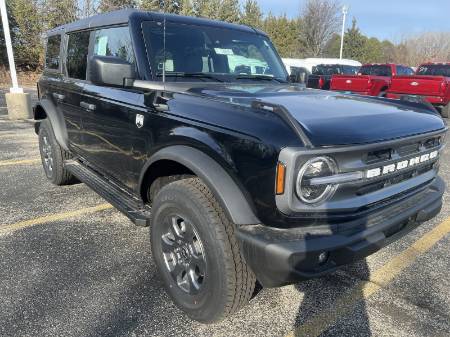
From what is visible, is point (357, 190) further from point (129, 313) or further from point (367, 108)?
point (129, 313)

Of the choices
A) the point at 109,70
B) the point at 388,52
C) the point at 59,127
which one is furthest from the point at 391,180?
the point at 388,52

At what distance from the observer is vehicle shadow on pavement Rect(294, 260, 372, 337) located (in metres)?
2.48

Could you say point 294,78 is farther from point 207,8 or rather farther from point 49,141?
point 207,8

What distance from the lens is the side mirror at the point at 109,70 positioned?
2801 millimetres

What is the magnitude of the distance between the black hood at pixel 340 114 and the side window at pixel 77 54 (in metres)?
1.72

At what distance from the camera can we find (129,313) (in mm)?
2598

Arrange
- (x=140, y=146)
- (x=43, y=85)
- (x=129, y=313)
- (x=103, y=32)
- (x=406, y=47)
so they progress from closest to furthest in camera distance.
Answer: (x=129, y=313) < (x=140, y=146) < (x=103, y=32) < (x=43, y=85) < (x=406, y=47)

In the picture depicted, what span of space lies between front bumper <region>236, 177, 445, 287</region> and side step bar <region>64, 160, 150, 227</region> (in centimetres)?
114

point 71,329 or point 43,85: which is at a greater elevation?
point 43,85

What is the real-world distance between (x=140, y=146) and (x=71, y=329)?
1.27m

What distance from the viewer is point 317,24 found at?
40.9m

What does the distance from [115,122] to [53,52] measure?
93.5 inches

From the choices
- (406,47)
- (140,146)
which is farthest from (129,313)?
(406,47)

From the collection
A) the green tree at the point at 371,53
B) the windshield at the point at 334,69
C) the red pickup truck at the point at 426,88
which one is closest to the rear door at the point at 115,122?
the red pickup truck at the point at 426,88
